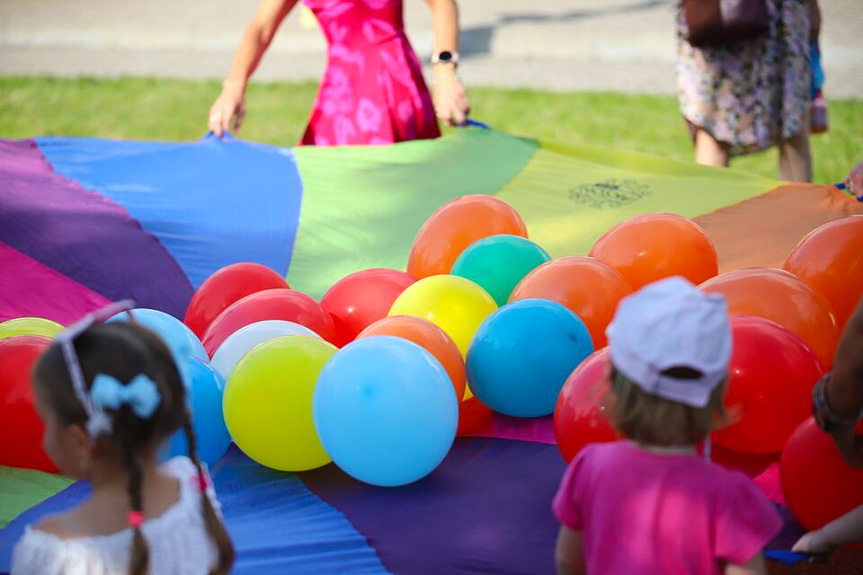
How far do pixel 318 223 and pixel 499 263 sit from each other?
114 centimetres

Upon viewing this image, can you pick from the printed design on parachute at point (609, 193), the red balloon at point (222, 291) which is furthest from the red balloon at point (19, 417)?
the printed design on parachute at point (609, 193)

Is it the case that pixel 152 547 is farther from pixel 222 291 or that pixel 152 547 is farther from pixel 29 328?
pixel 222 291

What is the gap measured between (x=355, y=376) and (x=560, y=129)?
16.7 ft

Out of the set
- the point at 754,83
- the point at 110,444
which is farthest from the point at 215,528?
the point at 754,83

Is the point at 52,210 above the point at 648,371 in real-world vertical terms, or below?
below

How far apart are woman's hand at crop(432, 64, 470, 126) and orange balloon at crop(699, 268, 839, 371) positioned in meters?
1.62

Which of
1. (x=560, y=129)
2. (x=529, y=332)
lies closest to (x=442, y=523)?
(x=529, y=332)

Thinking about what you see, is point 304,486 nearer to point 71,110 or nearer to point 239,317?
point 239,317

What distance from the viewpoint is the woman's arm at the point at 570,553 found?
1686 millimetres

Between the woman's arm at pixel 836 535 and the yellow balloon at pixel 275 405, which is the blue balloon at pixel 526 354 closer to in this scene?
the yellow balloon at pixel 275 405

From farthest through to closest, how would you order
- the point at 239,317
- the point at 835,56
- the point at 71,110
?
the point at 835,56
the point at 71,110
the point at 239,317

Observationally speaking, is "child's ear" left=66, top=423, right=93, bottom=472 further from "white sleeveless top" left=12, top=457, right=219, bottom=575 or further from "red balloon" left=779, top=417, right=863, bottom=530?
"red balloon" left=779, top=417, right=863, bottom=530

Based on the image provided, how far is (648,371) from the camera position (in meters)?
Answer: 1.53

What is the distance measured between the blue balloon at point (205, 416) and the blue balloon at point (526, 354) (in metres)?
0.62
